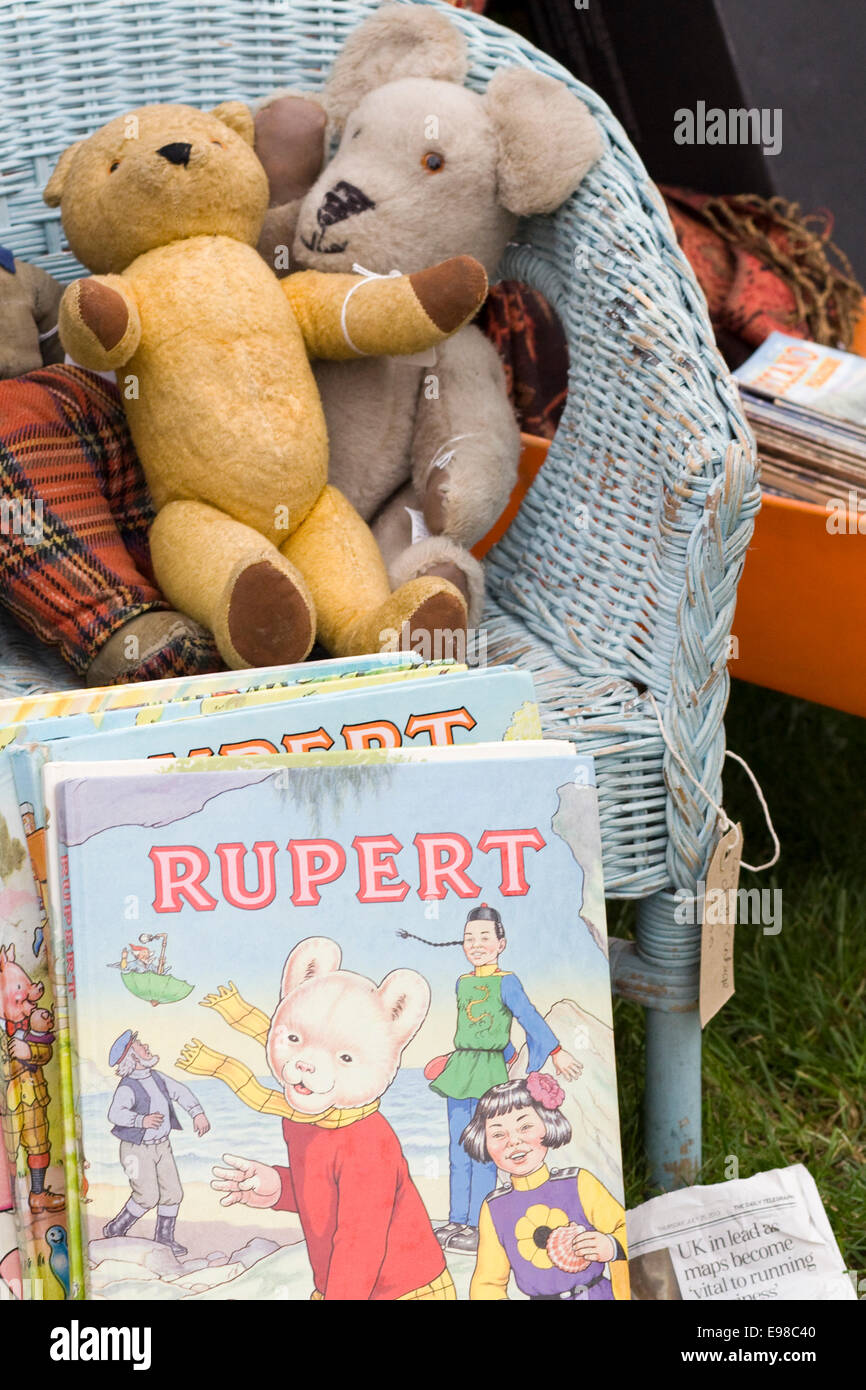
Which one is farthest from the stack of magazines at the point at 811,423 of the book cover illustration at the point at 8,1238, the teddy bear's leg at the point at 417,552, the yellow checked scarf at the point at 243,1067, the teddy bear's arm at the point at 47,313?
the book cover illustration at the point at 8,1238

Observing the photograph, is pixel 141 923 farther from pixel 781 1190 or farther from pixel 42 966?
pixel 781 1190

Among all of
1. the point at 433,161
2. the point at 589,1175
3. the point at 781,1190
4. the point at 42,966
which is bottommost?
the point at 781,1190

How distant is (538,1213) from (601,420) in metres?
0.73

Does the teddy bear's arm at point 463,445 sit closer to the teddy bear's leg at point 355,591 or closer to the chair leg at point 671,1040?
the teddy bear's leg at point 355,591

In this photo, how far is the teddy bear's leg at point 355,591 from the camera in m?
1.02

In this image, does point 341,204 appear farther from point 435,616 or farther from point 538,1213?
point 538,1213

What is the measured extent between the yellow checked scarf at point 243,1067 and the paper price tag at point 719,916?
41 cm

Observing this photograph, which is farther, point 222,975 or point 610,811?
point 610,811

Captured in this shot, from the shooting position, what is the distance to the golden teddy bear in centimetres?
108

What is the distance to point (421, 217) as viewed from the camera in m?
1.19

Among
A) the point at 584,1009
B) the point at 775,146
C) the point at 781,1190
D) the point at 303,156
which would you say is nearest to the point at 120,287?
the point at 303,156

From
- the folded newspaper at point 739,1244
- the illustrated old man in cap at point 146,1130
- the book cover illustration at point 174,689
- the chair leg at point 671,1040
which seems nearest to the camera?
the illustrated old man in cap at point 146,1130

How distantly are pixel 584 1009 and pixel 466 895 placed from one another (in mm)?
98

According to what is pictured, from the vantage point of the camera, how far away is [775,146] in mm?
1988
